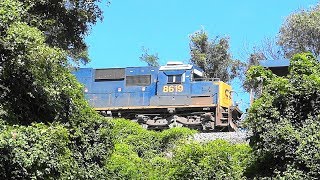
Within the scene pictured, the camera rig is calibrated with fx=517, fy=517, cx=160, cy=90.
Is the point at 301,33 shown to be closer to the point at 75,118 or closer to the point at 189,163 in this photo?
the point at 189,163

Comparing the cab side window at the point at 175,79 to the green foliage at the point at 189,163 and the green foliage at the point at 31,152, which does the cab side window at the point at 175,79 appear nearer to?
the green foliage at the point at 189,163

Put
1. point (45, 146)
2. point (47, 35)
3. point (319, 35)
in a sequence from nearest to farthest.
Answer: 1. point (45, 146)
2. point (47, 35)
3. point (319, 35)

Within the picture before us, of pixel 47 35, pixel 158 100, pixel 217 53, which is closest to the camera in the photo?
pixel 47 35

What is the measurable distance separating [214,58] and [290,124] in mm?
30115

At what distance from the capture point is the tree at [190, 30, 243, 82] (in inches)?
1570

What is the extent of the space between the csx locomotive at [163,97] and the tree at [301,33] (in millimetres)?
11346

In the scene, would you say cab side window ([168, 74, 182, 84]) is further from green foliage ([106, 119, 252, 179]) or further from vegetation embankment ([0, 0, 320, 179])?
vegetation embankment ([0, 0, 320, 179])

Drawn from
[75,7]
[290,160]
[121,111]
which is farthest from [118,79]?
[290,160]

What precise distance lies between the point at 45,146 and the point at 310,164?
4827 millimetres

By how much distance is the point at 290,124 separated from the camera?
1028 cm

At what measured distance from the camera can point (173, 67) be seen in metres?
26.2

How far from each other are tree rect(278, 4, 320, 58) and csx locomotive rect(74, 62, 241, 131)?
11.3m

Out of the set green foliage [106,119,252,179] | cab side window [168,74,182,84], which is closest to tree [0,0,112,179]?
green foliage [106,119,252,179]

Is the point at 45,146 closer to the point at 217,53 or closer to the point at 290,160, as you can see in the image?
the point at 290,160
